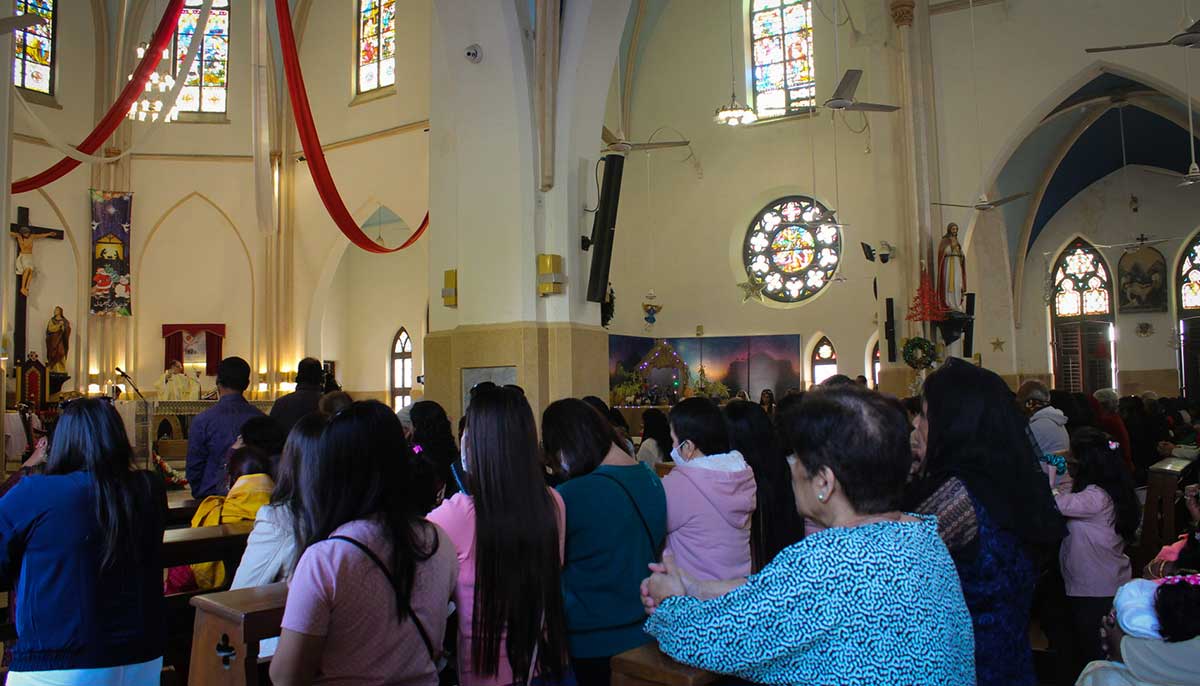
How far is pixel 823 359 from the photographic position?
1645 centimetres

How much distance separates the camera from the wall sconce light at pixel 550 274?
346 inches

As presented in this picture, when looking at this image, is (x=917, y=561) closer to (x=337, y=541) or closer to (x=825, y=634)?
(x=825, y=634)

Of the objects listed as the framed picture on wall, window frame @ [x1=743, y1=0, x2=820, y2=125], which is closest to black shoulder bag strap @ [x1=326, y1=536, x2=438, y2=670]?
window frame @ [x1=743, y1=0, x2=820, y2=125]

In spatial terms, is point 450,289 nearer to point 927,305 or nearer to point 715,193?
point 927,305

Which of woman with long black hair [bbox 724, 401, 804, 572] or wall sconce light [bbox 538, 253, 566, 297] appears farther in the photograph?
wall sconce light [bbox 538, 253, 566, 297]

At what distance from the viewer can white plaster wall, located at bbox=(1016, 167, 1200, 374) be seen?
59.4ft

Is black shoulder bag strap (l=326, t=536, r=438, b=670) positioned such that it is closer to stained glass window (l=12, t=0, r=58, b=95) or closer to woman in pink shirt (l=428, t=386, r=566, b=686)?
woman in pink shirt (l=428, t=386, r=566, b=686)

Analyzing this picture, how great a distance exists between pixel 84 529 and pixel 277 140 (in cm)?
1578

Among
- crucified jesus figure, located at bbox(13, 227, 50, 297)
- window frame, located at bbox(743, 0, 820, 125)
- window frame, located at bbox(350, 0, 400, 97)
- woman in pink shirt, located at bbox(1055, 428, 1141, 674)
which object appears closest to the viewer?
woman in pink shirt, located at bbox(1055, 428, 1141, 674)

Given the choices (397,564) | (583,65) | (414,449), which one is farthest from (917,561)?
(583,65)

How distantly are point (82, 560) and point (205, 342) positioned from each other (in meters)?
15.8

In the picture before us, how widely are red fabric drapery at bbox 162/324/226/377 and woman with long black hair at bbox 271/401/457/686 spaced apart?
1614 centimetres

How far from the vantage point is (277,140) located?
16859 mm

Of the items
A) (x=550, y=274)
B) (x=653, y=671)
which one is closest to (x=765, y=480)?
(x=653, y=671)
